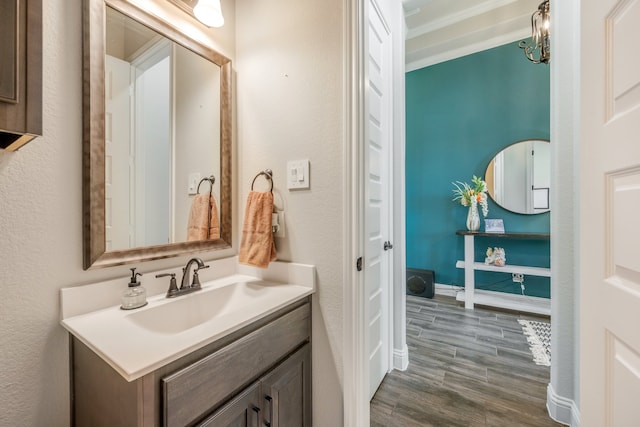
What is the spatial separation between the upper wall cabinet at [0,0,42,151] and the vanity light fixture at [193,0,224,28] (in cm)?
66

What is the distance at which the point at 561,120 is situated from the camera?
142 centimetres

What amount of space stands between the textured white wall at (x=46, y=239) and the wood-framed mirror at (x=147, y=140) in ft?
0.11

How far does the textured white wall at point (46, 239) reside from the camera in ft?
2.55

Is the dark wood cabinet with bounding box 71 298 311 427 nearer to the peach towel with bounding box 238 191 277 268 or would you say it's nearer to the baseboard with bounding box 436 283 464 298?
the peach towel with bounding box 238 191 277 268

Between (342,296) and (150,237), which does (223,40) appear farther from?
(342,296)

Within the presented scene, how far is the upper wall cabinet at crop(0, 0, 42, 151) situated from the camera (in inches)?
22.6

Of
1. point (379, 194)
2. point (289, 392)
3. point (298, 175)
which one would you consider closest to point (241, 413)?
point (289, 392)

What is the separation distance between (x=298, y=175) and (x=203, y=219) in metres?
0.52

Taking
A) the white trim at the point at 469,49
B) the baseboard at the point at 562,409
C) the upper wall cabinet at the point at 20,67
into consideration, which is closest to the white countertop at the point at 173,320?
the upper wall cabinet at the point at 20,67

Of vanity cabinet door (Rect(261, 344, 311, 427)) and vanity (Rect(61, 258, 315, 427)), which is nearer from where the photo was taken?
vanity (Rect(61, 258, 315, 427))

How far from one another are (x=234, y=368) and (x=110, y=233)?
2.18 feet

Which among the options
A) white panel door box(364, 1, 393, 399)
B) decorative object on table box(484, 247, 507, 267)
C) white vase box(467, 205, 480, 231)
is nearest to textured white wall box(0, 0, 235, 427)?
white panel door box(364, 1, 393, 399)

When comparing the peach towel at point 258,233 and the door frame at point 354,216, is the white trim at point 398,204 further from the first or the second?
the peach towel at point 258,233

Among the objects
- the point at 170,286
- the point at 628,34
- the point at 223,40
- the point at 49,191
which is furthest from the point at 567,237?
the point at 49,191
